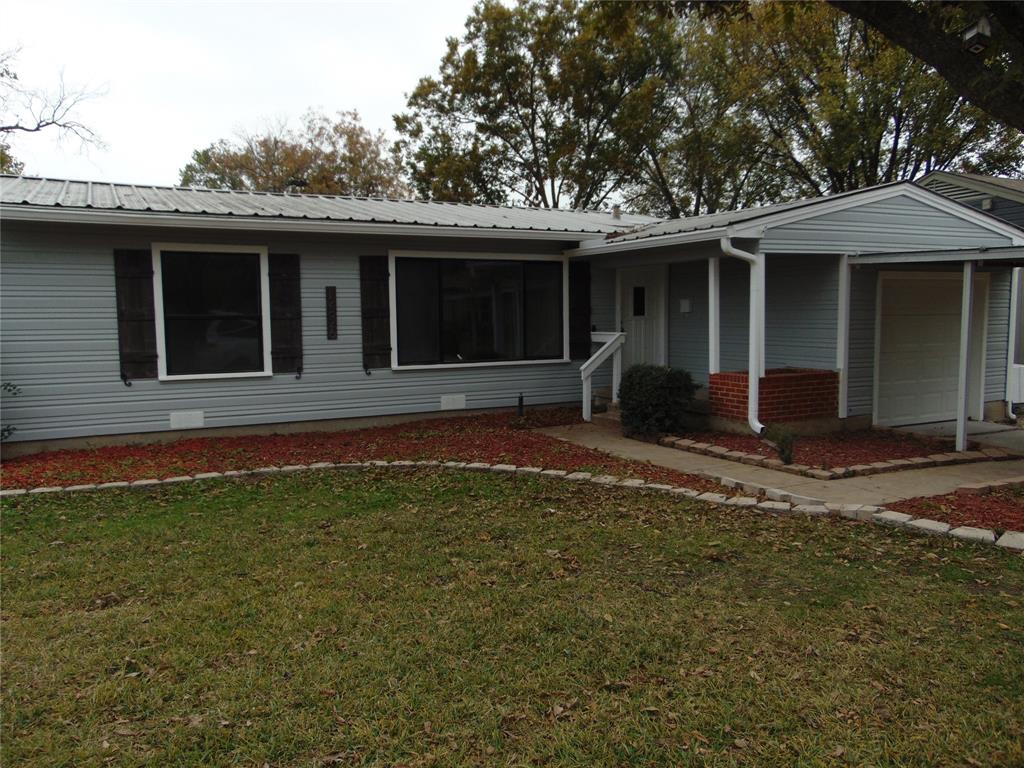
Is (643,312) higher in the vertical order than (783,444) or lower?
higher

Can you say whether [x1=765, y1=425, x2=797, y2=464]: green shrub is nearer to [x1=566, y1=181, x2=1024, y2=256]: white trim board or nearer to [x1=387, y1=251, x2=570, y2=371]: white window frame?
[x1=566, y1=181, x2=1024, y2=256]: white trim board

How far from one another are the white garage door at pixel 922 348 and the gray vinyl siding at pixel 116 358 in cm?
542

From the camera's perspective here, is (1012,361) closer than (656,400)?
No

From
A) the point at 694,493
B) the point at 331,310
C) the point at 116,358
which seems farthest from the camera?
the point at 331,310

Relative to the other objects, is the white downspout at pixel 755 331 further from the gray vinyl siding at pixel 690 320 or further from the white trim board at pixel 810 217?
the gray vinyl siding at pixel 690 320

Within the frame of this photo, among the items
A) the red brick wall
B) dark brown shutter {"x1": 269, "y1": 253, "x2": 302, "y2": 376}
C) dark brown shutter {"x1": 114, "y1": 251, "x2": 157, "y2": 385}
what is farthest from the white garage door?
dark brown shutter {"x1": 114, "y1": 251, "x2": 157, "y2": 385}

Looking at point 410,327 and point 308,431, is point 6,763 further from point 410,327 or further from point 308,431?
point 410,327

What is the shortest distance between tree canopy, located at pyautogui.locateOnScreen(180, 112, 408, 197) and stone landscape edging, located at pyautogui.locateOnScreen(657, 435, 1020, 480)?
23837mm

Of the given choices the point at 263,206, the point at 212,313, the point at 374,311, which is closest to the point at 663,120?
the point at 374,311

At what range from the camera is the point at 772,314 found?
9.19m

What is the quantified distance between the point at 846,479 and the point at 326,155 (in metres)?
26.8

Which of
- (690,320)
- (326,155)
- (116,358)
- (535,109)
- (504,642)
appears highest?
(535,109)

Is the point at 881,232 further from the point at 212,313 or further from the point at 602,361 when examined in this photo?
the point at 212,313

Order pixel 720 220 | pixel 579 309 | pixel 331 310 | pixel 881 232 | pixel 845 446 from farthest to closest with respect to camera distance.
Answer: pixel 579 309 → pixel 331 310 → pixel 881 232 → pixel 720 220 → pixel 845 446
